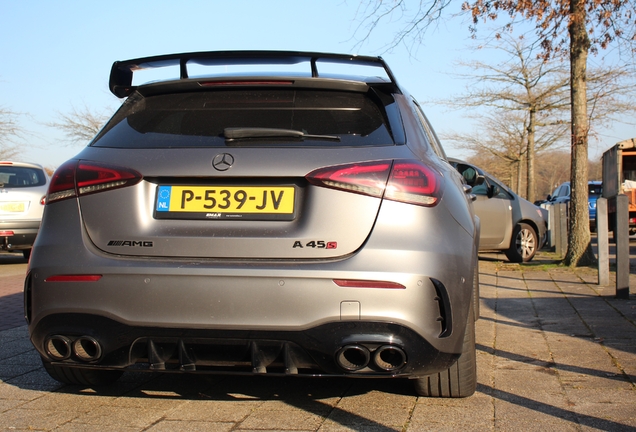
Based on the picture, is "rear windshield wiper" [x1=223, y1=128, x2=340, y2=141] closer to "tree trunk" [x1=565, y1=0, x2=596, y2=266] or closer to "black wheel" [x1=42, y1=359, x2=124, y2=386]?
"black wheel" [x1=42, y1=359, x2=124, y2=386]

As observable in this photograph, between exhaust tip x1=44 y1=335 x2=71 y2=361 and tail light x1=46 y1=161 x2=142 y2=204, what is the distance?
64 centimetres

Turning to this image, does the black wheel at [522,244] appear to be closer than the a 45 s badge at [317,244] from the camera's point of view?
No

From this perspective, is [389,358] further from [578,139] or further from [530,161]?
[530,161]

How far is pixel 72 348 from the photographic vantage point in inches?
132

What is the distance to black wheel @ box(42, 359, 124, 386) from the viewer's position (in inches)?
157

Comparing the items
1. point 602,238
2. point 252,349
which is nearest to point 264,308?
point 252,349

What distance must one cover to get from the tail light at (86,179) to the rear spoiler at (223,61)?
2.04 ft

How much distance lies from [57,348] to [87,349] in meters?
0.14

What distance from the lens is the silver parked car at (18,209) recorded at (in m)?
12.6

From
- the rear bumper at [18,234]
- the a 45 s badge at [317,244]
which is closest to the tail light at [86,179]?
the a 45 s badge at [317,244]

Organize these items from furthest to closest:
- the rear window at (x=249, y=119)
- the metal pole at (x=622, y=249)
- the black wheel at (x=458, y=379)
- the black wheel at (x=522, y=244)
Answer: the black wheel at (x=522, y=244) < the metal pole at (x=622, y=249) < the black wheel at (x=458, y=379) < the rear window at (x=249, y=119)

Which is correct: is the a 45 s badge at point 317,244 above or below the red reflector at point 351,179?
below

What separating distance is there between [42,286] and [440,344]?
1752 mm

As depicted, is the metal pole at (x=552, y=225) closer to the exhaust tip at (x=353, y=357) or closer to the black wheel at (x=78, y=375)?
the black wheel at (x=78, y=375)
